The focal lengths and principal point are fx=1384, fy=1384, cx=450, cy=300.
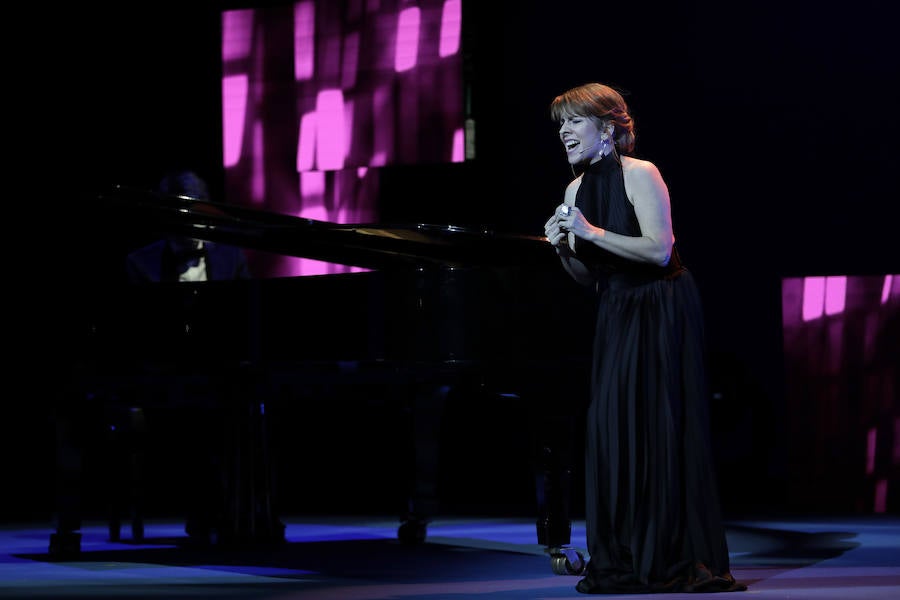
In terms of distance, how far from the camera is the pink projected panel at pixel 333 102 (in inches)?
257

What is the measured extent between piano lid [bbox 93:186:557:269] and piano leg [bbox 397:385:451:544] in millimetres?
642

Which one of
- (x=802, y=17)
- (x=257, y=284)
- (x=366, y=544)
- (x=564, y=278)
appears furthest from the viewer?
(x=802, y=17)

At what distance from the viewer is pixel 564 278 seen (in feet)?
13.4

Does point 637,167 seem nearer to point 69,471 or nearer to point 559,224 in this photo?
point 559,224

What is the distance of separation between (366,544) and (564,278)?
5.12 ft

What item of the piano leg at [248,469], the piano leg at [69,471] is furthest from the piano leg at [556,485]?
the piano leg at [69,471]

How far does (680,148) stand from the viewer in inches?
246

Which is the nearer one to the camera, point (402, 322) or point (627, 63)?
point (402, 322)

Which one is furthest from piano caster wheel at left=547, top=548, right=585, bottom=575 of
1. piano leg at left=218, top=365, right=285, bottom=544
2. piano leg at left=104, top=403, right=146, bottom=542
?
piano leg at left=104, top=403, right=146, bottom=542

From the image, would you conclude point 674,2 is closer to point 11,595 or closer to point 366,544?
point 366,544

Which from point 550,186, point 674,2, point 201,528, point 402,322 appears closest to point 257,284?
point 402,322

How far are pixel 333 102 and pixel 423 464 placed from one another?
7.49ft

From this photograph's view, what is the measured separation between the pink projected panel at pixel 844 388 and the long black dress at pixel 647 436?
274 centimetres

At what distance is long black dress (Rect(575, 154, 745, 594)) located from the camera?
11.0ft
